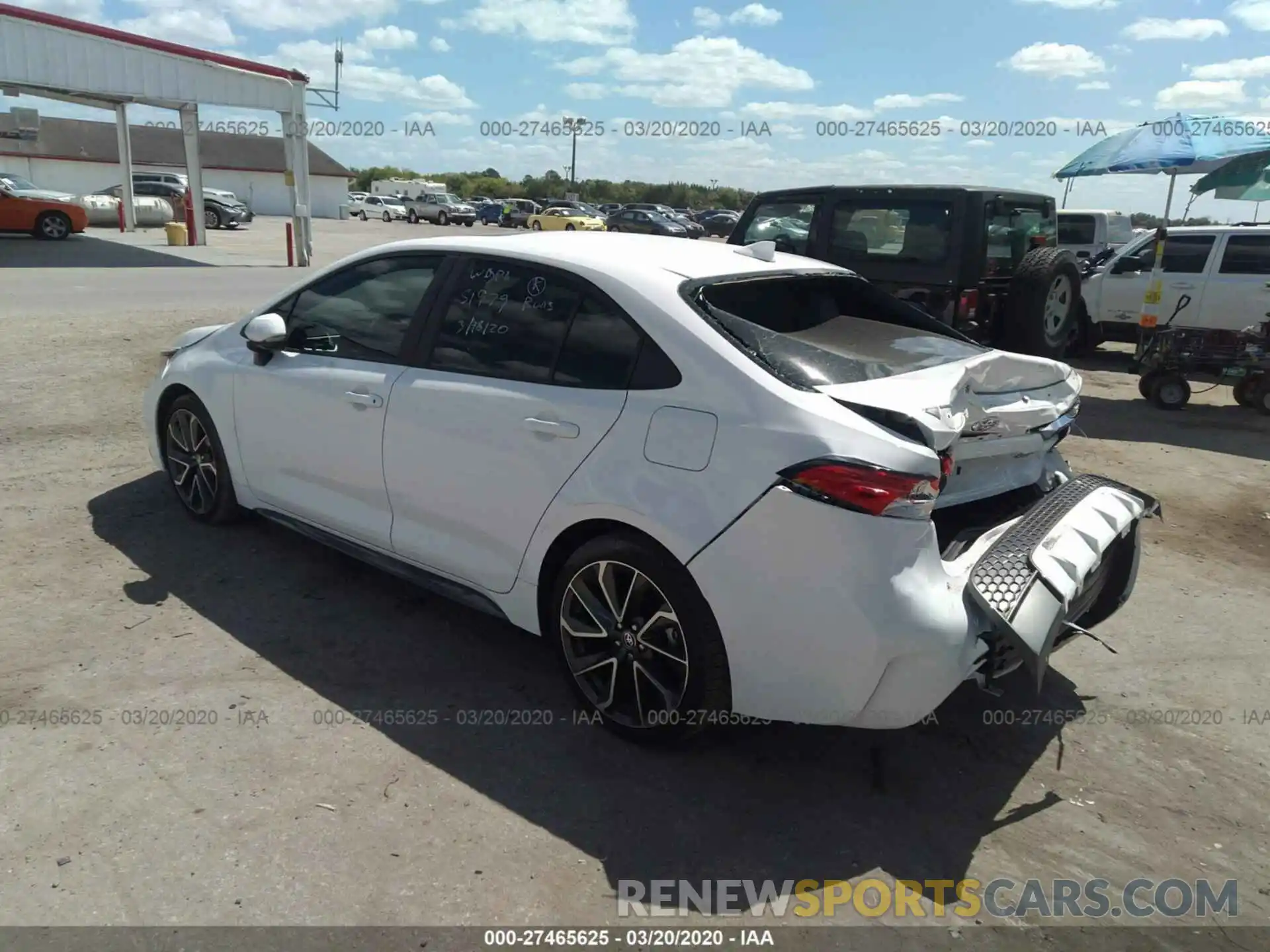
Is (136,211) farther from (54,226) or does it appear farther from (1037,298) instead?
(1037,298)

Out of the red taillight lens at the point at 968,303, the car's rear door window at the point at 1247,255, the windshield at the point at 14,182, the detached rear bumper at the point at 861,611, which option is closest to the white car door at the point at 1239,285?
the car's rear door window at the point at 1247,255

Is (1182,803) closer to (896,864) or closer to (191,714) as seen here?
(896,864)

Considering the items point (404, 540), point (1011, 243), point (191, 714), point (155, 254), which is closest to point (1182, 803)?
point (404, 540)

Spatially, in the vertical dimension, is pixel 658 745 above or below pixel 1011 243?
below

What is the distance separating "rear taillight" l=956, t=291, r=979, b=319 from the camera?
8461mm

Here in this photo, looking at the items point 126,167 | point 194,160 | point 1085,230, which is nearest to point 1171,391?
point 1085,230

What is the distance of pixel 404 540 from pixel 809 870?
2.03m

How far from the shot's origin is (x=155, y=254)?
74.5ft

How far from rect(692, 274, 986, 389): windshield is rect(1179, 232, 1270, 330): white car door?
8980mm

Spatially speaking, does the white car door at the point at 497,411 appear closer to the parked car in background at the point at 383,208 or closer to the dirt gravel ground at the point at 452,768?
the dirt gravel ground at the point at 452,768

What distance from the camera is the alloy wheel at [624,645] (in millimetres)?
3125

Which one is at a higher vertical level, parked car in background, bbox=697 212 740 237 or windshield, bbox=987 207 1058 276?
parked car in background, bbox=697 212 740 237

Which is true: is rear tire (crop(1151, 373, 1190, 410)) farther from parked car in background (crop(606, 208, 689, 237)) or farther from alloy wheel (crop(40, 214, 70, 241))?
parked car in background (crop(606, 208, 689, 237))

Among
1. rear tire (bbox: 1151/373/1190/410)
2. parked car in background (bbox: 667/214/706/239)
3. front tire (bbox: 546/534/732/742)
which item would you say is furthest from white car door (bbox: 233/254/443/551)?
parked car in background (bbox: 667/214/706/239)
